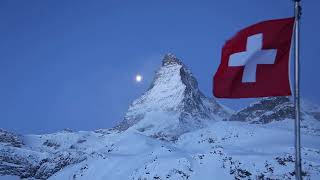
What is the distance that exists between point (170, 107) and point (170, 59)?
44.5 metres

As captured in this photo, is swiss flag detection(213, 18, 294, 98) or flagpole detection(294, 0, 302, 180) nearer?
flagpole detection(294, 0, 302, 180)

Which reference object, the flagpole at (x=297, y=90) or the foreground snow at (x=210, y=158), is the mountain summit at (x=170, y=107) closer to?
the foreground snow at (x=210, y=158)

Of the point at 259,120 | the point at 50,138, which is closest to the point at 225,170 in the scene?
A: the point at 259,120

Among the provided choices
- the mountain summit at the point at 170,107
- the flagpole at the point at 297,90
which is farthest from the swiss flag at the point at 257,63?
the mountain summit at the point at 170,107

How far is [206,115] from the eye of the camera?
14612 centimetres

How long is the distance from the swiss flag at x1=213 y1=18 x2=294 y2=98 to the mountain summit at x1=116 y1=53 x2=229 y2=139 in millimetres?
105140

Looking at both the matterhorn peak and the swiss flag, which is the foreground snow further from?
the matterhorn peak

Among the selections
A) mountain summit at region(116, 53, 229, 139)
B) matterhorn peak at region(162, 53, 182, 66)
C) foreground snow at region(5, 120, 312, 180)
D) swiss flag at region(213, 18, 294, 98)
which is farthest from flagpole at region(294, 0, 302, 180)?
matterhorn peak at region(162, 53, 182, 66)

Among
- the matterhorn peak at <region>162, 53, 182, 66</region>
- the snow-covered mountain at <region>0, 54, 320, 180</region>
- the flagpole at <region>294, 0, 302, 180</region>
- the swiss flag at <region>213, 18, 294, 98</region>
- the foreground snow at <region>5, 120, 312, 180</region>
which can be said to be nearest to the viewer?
the flagpole at <region>294, 0, 302, 180</region>

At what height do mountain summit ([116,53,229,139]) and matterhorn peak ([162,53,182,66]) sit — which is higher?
matterhorn peak ([162,53,182,66])

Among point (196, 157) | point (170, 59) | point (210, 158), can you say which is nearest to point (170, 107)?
point (170, 59)

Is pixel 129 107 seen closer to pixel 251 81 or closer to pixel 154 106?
pixel 154 106

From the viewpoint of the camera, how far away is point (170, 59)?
18212 cm

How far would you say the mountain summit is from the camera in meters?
129
